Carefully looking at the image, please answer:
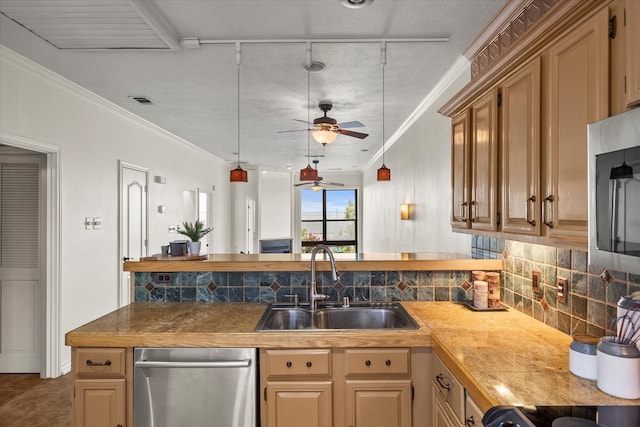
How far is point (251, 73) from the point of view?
11.2ft

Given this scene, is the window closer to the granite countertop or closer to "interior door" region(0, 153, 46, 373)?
"interior door" region(0, 153, 46, 373)

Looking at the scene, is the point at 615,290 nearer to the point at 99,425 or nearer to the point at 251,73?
the point at 99,425

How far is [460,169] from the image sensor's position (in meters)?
2.37

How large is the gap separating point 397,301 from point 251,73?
7.67 feet

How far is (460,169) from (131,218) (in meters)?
4.24

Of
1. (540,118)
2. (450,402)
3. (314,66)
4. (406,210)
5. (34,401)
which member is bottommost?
(34,401)

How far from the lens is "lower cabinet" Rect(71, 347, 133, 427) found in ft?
6.31

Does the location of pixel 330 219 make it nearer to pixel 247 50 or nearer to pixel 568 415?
pixel 247 50

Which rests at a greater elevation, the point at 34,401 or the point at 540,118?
the point at 540,118

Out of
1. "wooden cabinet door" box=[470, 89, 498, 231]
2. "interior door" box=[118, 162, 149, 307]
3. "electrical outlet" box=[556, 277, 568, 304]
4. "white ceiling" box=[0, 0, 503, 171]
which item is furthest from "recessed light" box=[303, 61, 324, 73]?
"interior door" box=[118, 162, 149, 307]

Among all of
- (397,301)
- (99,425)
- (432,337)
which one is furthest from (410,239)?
(99,425)

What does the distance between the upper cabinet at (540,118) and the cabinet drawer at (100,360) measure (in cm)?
202

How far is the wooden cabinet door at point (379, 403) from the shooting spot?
1.93 m

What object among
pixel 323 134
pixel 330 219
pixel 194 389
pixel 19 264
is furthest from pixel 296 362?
pixel 330 219
